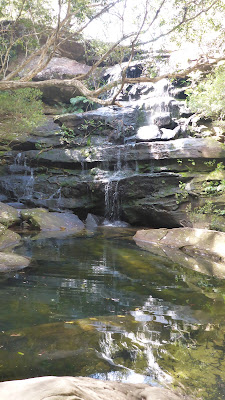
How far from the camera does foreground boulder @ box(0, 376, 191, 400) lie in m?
1.51

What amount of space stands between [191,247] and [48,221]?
536 centimetres

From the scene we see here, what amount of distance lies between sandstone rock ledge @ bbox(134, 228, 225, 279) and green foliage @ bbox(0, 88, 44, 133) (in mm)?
5824

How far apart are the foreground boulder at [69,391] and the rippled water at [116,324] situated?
0.39m

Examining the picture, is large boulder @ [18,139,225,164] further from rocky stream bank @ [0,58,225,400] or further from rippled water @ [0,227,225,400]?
rippled water @ [0,227,225,400]

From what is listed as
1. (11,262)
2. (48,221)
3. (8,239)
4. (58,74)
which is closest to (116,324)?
(11,262)

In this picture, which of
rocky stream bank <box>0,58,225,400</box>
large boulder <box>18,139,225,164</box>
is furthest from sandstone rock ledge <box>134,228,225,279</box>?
large boulder <box>18,139,225,164</box>

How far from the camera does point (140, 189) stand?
41.6ft

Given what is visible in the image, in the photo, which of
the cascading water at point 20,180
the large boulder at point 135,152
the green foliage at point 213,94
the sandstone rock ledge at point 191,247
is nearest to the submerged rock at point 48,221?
the sandstone rock ledge at point 191,247

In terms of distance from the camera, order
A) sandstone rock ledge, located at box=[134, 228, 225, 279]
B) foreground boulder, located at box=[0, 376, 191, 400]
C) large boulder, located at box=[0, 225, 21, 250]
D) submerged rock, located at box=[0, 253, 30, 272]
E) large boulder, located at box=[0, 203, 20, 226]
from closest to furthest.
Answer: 1. foreground boulder, located at box=[0, 376, 191, 400]
2. submerged rock, located at box=[0, 253, 30, 272]
3. sandstone rock ledge, located at box=[134, 228, 225, 279]
4. large boulder, located at box=[0, 225, 21, 250]
5. large boulder, located at box=[0, 203, 20, 226]

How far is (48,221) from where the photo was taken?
1093cm

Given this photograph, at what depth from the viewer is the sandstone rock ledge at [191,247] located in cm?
666

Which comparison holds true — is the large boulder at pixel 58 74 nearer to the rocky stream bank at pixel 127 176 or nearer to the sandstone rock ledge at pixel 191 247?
the rocky stream bank at pixel 127 176

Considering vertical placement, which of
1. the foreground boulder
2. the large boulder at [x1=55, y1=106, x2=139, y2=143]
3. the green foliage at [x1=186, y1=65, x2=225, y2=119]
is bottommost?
the foreground boulder

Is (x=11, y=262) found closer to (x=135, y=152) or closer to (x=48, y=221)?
(x=48, y=221)
